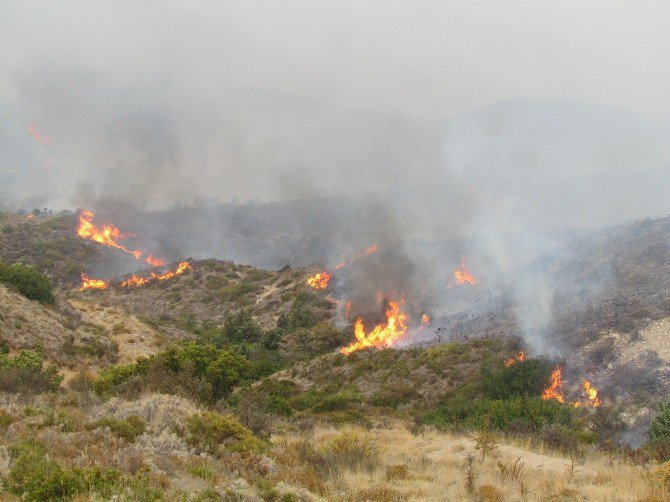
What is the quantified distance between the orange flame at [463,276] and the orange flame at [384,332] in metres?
9.11

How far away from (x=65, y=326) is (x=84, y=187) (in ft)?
325

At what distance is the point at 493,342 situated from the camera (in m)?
29.0

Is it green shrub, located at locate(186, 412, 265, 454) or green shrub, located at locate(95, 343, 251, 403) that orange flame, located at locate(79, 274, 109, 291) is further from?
green shrub, located at locate(186, 412, 265, 454)

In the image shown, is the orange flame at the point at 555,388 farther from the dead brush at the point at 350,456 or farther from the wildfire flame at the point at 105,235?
the wildfire flame at the point at 105,235

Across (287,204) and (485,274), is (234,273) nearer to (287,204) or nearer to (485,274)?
(485,274)

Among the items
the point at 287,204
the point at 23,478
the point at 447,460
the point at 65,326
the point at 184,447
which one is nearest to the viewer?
the point at 23,478

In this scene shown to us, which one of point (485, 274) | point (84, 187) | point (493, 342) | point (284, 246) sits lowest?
point (493, 342)

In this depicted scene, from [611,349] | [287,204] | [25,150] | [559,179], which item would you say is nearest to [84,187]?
[287,204]

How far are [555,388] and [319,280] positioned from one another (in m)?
36.7

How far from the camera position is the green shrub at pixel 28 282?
3095 centimetres

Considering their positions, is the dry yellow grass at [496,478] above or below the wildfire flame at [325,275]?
below

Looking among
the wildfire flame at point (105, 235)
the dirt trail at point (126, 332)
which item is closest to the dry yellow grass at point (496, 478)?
the dirt trail at point (126, 332)

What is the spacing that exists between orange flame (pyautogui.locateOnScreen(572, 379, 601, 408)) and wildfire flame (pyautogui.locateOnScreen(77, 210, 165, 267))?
72.3 m

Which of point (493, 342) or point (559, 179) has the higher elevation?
point (559, 179)
